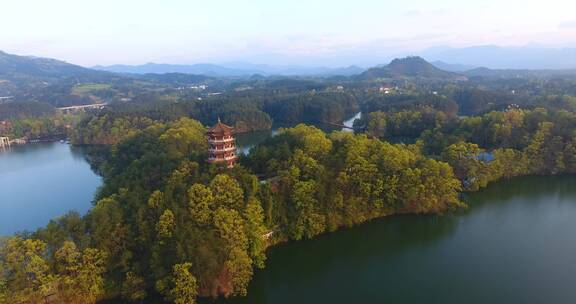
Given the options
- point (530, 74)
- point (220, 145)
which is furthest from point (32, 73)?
point (530, 74)

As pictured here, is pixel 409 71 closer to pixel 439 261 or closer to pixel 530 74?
pixel 530 74

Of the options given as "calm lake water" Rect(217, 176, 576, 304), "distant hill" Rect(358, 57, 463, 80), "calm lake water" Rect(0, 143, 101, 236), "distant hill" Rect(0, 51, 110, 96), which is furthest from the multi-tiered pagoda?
"distant hill" Rect(0, 51, 110, 96)

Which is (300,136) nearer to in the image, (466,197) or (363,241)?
(363,241)

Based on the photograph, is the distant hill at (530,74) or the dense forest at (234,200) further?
the distant hill at (530,74)

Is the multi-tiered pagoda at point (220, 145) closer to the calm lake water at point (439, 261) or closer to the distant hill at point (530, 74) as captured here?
the calm lake water at point (439, 261)

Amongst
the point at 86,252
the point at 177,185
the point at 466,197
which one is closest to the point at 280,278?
the point at 177,185

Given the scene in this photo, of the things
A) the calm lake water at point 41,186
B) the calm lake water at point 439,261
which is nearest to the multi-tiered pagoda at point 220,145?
the calm lake water at point 439,261
